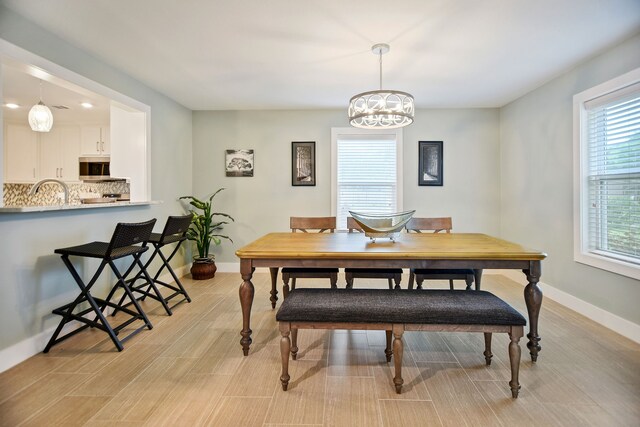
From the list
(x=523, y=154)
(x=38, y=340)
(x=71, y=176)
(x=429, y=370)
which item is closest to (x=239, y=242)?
(x=38, y=340)

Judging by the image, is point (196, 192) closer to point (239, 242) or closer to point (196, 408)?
point (239, 242)

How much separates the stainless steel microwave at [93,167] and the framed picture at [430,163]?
4770 millimetres

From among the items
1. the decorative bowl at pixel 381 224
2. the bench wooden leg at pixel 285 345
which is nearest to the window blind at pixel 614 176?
the decorative bowl at pixel 381 224

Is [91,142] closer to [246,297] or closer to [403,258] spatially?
[246,297]

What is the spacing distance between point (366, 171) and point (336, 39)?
2234 mm

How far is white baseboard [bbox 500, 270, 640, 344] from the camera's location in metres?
2.38

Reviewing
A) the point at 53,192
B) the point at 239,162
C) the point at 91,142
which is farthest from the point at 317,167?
the point at 53,192

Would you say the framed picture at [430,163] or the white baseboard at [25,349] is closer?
the white baseboard at [25,349]

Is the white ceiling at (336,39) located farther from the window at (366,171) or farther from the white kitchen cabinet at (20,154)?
the white kitchen cabinet at (20,154)

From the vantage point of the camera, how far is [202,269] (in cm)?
408

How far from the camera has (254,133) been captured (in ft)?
14.8

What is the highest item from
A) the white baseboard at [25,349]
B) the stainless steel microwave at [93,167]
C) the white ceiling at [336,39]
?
the white ceiling at [336,39]

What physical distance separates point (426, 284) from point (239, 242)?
2.71 metres

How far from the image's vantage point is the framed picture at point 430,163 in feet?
14.5
